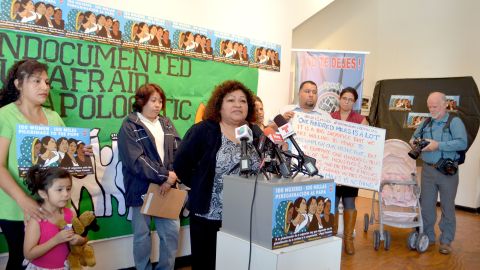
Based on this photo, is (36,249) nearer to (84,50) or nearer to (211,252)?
(211,252)

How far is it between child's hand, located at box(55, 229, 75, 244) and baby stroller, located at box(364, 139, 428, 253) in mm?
3261

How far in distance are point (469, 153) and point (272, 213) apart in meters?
6.24

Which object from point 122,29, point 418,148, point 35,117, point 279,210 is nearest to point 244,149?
point 279,210

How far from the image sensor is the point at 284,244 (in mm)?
1623

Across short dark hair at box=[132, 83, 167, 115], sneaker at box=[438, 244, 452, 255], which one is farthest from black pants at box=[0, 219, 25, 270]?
sneaker at box=[438, 244, 452, 255]

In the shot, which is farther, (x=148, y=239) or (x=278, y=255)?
(x=148, y=239)

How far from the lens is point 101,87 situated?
314 centimetres

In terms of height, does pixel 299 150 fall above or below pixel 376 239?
above

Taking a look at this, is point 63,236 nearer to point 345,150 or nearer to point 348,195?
point 345,150

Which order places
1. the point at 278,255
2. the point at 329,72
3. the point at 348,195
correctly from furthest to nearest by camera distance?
the point at 329,72 < the point at 348,195 < the point at 278,255

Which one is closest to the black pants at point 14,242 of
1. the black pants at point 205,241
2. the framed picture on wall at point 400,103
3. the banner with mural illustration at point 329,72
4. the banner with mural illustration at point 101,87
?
the banner with mural illustration at point 101,87

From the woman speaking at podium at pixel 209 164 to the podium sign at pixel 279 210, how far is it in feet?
1.12

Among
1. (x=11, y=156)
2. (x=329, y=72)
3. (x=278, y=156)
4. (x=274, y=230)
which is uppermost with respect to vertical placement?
(x=329, y=72)

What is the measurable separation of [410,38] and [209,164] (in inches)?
247
